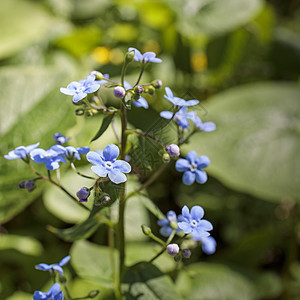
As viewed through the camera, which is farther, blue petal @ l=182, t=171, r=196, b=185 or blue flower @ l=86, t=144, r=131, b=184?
blue petal @ l=182, t=171, r=196, b=185

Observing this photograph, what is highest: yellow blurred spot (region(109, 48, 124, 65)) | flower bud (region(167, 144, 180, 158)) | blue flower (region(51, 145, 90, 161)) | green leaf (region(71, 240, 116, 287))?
flower bud (region(167, 144, 180, 158))

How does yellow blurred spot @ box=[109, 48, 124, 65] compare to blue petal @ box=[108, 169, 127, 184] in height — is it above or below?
below

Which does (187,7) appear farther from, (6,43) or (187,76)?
(6,43)

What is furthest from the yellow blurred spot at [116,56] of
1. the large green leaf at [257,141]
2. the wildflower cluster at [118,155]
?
the wildflower cluster at [118,155]

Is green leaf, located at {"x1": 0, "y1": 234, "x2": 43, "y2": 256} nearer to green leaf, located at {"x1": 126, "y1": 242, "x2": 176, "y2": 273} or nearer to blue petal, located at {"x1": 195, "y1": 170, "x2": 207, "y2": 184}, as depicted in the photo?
green leaf, located at {"x1": 126, "y1": 242, "x2": 176, "y2": 273}

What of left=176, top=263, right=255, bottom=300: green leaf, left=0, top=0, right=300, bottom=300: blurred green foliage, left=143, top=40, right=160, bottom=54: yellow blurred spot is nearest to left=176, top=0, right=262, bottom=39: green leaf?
left=0, top=0, right=300, bottom=300: blurred green foliage

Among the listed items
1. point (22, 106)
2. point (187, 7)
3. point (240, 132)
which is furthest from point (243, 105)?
point (22, 106)

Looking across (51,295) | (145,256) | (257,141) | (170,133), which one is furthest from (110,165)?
(257,141)
